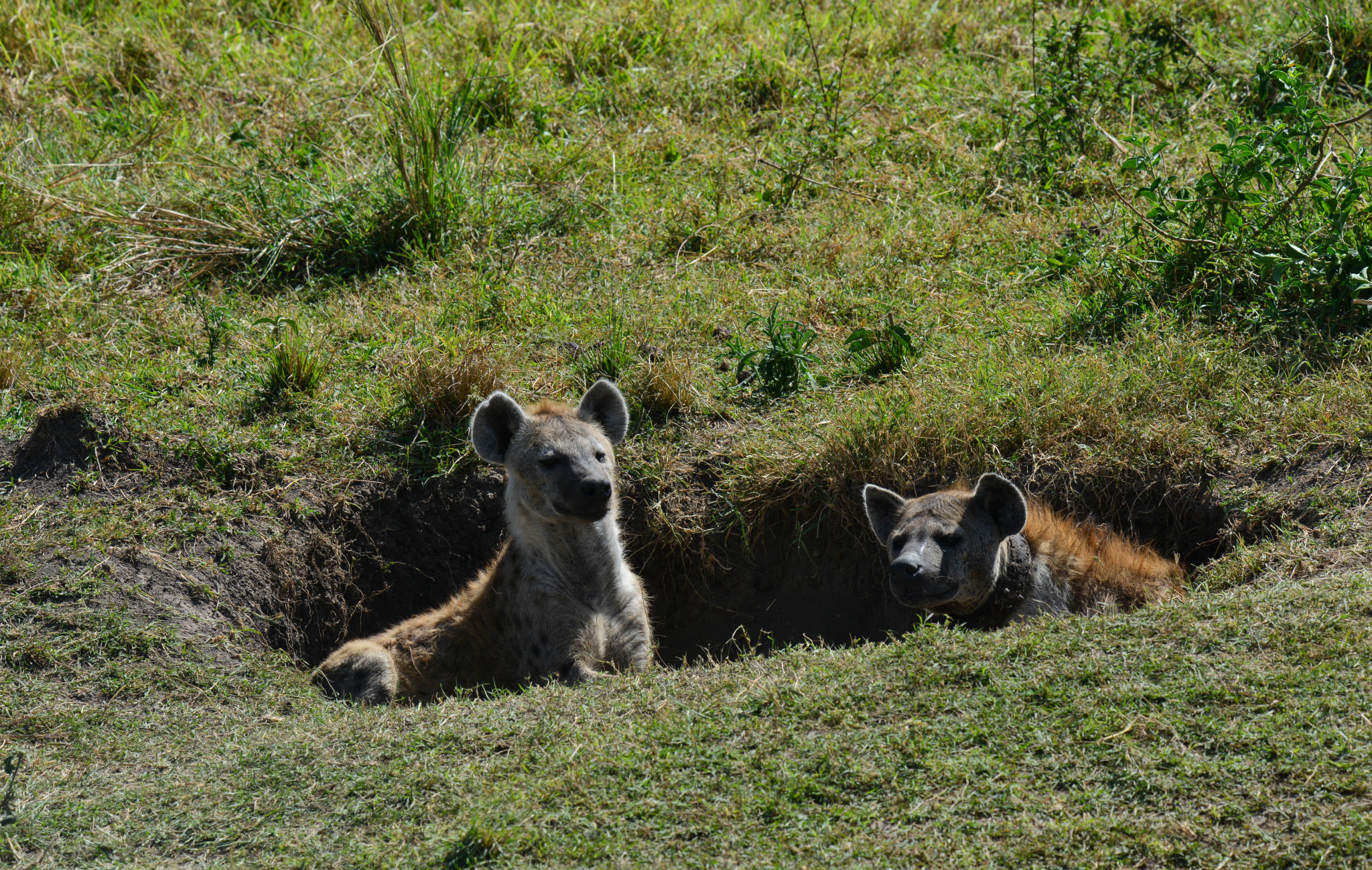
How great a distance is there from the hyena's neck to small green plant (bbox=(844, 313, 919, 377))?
154 centimetres

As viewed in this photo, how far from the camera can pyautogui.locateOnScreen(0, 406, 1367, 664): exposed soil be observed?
481 centimetres

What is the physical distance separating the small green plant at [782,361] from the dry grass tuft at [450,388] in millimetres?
1162

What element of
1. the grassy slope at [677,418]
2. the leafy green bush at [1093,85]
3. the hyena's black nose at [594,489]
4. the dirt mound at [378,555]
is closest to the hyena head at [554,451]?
the hyena's black nose at [594,489]

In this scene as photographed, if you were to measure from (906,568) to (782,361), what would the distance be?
174 cm

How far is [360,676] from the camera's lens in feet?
15.0

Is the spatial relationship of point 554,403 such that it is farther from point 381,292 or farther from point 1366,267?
point 1366,267

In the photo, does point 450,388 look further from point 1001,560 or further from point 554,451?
point 1001,560

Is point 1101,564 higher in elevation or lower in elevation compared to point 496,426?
lower

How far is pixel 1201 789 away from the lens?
8.97 feet

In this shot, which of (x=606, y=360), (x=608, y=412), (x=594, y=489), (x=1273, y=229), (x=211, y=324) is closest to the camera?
(x=594, y=489)

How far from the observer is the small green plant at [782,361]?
5.71 metres

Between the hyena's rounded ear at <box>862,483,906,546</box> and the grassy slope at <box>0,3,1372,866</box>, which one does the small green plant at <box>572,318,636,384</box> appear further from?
the hyena's rounded ear at <box>862,483,906,546</box>

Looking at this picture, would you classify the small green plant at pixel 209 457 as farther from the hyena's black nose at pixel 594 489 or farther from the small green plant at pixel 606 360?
the hyena's black nose at pixel 594 489

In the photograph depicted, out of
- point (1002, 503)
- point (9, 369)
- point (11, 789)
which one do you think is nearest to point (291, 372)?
point (9, 369)
